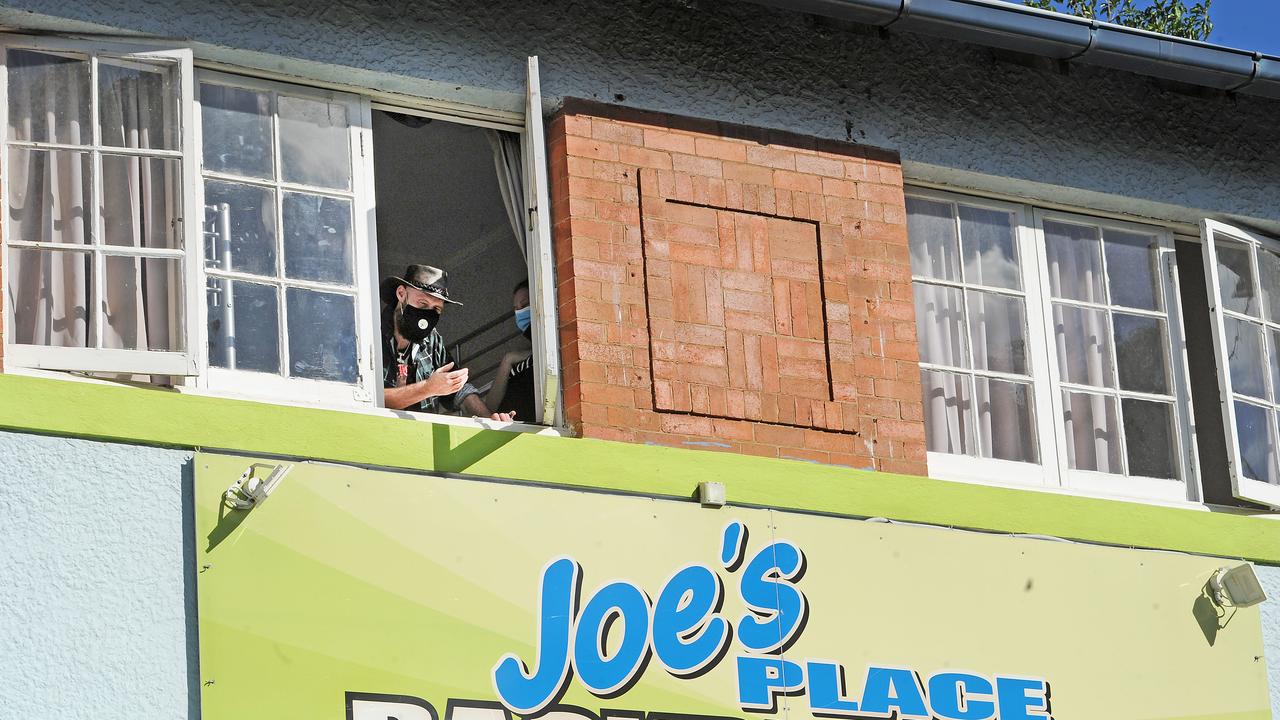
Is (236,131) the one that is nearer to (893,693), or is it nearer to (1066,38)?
A: (893,693)

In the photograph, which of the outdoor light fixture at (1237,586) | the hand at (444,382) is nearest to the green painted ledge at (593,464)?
the outdoor light fixture at (1237,586)

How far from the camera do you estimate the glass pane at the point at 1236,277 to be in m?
9.23

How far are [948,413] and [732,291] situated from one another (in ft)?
4.31

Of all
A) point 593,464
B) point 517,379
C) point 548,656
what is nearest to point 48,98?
point 517,379

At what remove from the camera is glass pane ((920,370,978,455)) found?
855 centimetres

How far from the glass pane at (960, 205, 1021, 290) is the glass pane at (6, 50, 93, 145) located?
4.08 meters

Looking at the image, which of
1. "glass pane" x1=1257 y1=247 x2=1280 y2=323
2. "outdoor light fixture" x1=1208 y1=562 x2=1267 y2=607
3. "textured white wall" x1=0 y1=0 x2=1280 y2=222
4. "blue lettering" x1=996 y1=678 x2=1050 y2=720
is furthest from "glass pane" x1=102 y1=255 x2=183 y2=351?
"glass pane" x1=1257 y1=247 x2=1280 y2=323

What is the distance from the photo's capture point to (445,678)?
6707 millimetres

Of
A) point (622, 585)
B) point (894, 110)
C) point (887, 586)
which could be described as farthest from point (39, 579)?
point (894, 110)

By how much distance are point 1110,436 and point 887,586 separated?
173 centimetres

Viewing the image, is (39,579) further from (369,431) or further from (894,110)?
(894,110)

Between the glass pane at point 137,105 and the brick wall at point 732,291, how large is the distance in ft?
5.36

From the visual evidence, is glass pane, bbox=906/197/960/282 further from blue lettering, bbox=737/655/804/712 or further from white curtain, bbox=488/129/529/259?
blue lettering, bbox=737/655/804/712

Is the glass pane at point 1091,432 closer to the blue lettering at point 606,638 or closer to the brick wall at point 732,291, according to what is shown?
the brick wall at point 732,291
